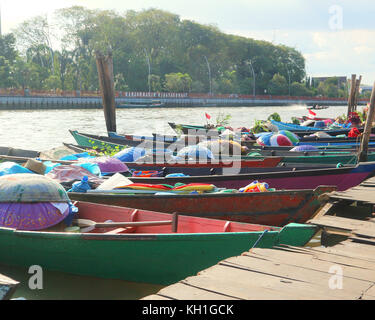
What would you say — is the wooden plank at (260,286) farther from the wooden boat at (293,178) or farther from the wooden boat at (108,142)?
the wooden boat at (108,142)

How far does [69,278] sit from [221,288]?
325 cm

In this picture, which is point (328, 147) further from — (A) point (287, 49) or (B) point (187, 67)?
(A) point (287, 49)

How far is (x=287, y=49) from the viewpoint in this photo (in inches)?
4449

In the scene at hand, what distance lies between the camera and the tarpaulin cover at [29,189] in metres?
6.98

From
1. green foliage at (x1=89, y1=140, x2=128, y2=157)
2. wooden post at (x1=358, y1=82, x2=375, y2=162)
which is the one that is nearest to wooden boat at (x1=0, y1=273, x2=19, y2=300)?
wooden post at (x1=358, y1=82, x2=375, y2=162)

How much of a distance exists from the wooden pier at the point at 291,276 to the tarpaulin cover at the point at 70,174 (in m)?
5.12

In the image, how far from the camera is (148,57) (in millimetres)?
85750

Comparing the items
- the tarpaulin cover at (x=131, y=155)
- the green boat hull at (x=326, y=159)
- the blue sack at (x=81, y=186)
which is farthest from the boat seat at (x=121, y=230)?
the green boat hull at (x=326, y=159)

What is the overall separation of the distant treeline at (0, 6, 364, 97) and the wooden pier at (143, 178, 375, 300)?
6161 cm

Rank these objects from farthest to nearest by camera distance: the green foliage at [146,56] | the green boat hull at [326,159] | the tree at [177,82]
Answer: the tree at [177,82]
the green foliage at [146,56]
the green boat hull at [326,159]

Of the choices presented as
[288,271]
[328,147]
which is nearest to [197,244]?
[288,271]

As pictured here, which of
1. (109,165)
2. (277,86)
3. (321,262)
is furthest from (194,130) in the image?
(277,86)

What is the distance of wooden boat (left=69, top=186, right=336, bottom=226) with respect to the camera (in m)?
8.17
